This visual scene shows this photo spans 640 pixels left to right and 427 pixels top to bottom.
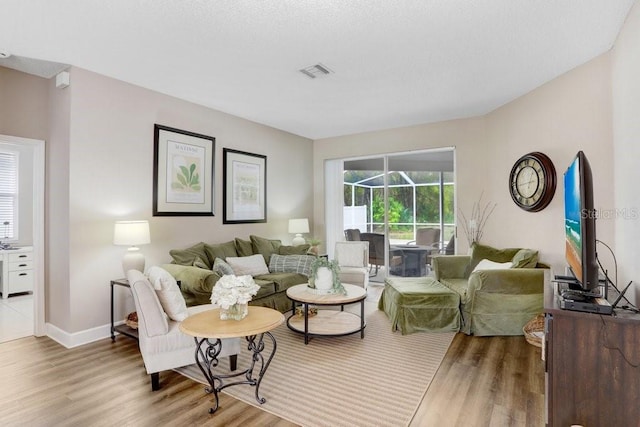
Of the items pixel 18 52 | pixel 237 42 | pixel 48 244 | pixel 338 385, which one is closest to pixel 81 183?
pixel 48 244

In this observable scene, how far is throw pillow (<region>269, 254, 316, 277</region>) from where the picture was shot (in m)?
4.75

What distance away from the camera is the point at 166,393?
8.00 ft

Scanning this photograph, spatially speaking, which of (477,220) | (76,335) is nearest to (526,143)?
(477,220)

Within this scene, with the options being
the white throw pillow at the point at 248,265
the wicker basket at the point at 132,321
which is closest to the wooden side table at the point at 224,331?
the wicker basket at the point at 132,321

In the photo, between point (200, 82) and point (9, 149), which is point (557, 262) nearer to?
point (200, 82)

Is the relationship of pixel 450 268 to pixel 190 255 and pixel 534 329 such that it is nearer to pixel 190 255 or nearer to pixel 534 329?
pixel 534 329

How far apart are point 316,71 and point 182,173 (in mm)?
2177

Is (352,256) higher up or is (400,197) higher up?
(400,197)

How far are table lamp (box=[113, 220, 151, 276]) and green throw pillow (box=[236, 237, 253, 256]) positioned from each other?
1.47 meters

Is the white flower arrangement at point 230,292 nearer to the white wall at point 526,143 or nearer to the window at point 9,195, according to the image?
the white wall at point 526,143

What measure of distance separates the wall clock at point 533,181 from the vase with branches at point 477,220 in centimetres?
59

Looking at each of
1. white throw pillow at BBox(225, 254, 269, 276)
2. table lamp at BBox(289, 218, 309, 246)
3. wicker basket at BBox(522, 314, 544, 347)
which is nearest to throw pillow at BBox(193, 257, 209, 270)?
white throw pillow at BBox(225, 254, 269, 276)

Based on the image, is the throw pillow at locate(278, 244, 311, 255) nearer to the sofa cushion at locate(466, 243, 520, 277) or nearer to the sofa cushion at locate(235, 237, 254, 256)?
the sofa cushion at locate(235, 237, 254, 256)

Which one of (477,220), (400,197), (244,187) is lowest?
(477,220)
